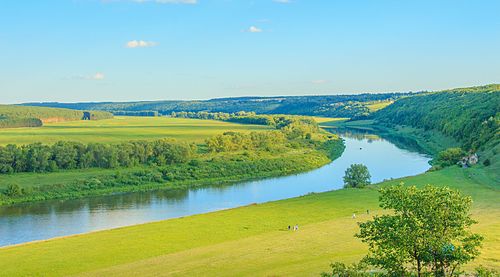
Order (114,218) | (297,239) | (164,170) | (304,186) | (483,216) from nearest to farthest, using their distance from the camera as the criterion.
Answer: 1. (297,239)
2. (483,216)
3. (114,218)
4. (304,186)
5. (164,170)

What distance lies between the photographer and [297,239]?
111 feet

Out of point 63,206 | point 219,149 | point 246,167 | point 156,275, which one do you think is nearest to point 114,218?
point 63,206

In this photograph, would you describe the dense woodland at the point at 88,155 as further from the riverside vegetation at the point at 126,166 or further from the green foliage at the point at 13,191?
the green foliage at the point at 13,191

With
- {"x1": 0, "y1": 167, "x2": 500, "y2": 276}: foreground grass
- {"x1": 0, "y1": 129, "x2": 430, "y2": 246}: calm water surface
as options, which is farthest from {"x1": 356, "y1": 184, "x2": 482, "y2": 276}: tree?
{"x1": 0, "y1": 129, "x2": 430, "y2": 246}: calm water surface

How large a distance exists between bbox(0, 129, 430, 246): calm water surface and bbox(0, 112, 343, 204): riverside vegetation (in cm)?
340

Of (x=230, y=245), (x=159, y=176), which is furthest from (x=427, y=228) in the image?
(x=159, y=176)

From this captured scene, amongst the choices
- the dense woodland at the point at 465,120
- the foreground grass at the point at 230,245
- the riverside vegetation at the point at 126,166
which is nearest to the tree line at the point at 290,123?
the dense woodland at the point at 465,120

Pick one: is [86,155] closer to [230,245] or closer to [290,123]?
[230,245]

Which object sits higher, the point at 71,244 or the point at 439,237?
the point at 439,237

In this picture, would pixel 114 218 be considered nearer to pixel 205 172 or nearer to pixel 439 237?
pixel 205 172

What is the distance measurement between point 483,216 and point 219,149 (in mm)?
56472

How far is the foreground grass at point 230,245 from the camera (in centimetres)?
2769

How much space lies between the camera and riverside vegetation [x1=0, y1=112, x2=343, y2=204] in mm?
60062

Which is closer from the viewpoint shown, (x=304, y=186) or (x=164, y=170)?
(x=304, y=186)
